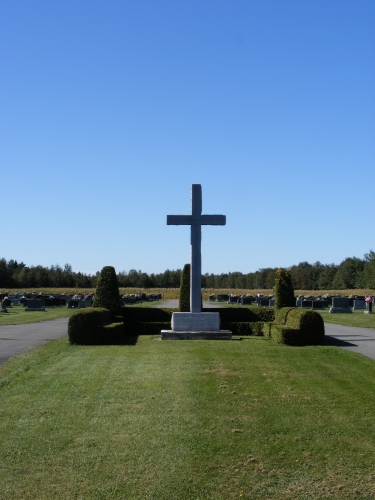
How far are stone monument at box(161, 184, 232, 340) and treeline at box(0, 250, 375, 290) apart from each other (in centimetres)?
6552

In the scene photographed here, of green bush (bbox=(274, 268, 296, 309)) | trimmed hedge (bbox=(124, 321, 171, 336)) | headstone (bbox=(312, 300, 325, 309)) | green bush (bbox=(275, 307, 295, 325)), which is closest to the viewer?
green bush (bbox=(275, 307, 295, 325))

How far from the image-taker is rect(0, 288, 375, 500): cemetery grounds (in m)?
5.04

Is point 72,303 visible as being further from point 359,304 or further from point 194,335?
point 194,335

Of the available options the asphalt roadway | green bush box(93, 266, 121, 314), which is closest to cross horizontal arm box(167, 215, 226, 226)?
green bush box(93, 266, 121, 314)

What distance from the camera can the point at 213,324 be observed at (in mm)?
17719

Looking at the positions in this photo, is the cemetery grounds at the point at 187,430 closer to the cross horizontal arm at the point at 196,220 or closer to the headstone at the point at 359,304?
the cross horizontal arm at the point at 196,220

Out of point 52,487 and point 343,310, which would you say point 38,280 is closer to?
point 343,310

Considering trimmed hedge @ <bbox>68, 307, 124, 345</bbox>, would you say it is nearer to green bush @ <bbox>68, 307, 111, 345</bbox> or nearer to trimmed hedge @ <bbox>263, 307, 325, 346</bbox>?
green bush @ <bbox>68, 307, 111, 345</bbox>

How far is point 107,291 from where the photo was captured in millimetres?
20906

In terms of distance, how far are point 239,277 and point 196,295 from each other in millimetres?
104377

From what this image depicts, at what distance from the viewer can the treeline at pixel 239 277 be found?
9062cm

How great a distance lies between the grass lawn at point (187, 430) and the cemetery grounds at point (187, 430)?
0.02 meters

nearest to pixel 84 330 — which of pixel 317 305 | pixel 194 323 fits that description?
pixel 194 323

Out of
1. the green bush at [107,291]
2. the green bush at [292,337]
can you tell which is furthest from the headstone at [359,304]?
the green bush at [292,337]
